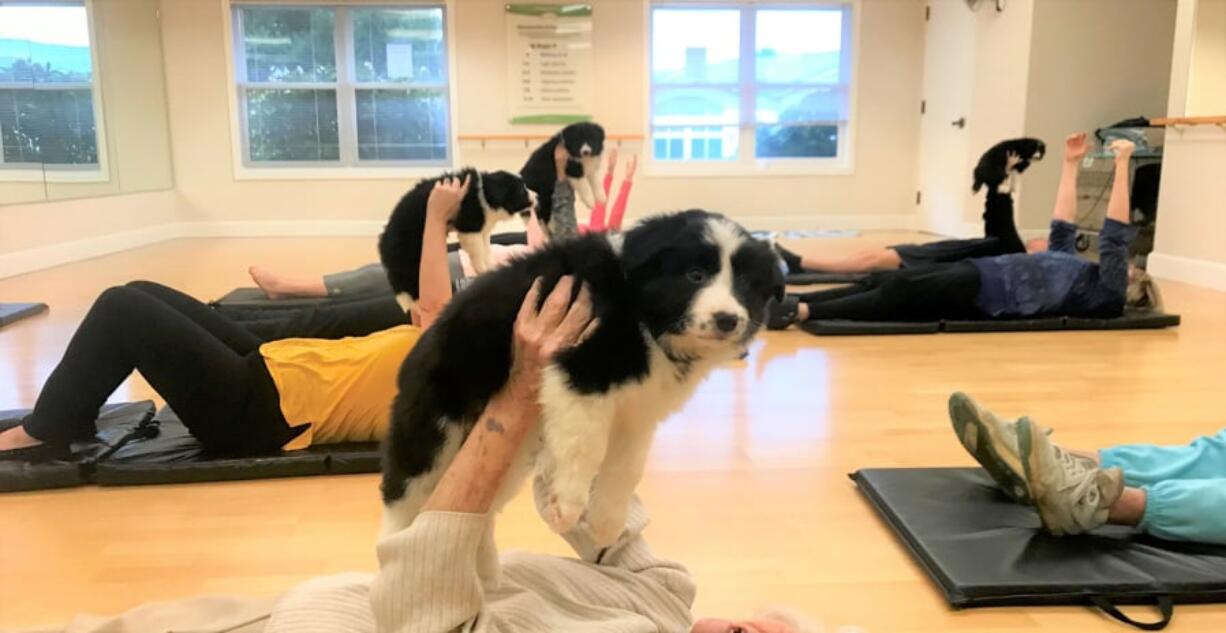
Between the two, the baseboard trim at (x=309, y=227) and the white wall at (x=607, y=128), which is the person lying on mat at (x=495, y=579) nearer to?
the baseboard trim at (x=309, y=227)

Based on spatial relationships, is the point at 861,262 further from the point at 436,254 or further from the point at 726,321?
the point at 726,321

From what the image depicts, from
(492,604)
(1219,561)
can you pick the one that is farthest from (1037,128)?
(492,604)

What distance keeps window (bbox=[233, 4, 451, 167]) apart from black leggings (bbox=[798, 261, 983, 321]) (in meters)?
6.48

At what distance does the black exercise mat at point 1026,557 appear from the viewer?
6.57 feet

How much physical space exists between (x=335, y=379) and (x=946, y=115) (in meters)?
8.67

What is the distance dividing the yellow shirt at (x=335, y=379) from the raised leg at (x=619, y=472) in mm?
1273

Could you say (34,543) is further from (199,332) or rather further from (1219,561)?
(1219,561)

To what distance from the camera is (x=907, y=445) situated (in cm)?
307

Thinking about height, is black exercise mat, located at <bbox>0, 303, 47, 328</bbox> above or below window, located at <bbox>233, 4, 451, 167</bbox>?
below

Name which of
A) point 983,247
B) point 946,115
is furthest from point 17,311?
point 946,115

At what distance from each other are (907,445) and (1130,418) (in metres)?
0.96

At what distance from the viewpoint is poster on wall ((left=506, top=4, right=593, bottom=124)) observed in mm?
9875

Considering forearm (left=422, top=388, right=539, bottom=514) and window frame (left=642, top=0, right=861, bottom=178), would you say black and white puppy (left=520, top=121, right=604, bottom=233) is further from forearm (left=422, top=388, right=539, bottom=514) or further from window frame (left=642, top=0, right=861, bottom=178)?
window frame (left=642, top=0, right=861, bottom=178)

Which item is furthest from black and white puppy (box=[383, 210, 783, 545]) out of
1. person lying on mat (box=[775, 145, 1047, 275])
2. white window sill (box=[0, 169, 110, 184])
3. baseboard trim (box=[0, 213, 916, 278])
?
baseboard trim (box=[0, 213, 916, 278])
